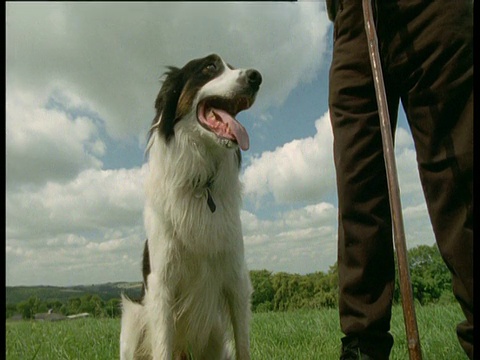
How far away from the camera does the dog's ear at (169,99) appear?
9.34 ft

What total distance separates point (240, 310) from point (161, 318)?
18.5 inches

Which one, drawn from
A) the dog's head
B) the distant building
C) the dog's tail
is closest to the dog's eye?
the dog's head

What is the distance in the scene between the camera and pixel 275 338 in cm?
393

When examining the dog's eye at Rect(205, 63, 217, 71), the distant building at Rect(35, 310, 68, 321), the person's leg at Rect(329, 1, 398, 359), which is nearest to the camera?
the person's leg at Rect(329, 1, 398, 359)

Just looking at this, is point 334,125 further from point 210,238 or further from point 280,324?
point 280,324

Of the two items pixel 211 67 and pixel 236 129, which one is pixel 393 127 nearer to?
pixel 236 129

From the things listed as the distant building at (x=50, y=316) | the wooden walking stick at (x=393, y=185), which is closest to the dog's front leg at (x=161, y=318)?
the wooden walking stick at (x=393, y=185)

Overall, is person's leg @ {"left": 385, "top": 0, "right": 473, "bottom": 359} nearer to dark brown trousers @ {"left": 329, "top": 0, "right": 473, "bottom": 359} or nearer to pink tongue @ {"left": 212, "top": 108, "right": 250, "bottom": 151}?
dark brown trousers @ {"left": 329, "top": 0, "right": 473, "bottom": 359}

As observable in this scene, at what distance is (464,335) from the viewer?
2031 millimetres

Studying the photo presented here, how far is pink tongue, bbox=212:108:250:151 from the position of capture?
255cm

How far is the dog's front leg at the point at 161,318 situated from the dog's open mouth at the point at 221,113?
0.91 m

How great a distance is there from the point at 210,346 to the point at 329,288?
329 centimetres

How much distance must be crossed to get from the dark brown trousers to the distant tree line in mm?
1131

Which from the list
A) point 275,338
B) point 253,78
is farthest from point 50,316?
point 253,78
